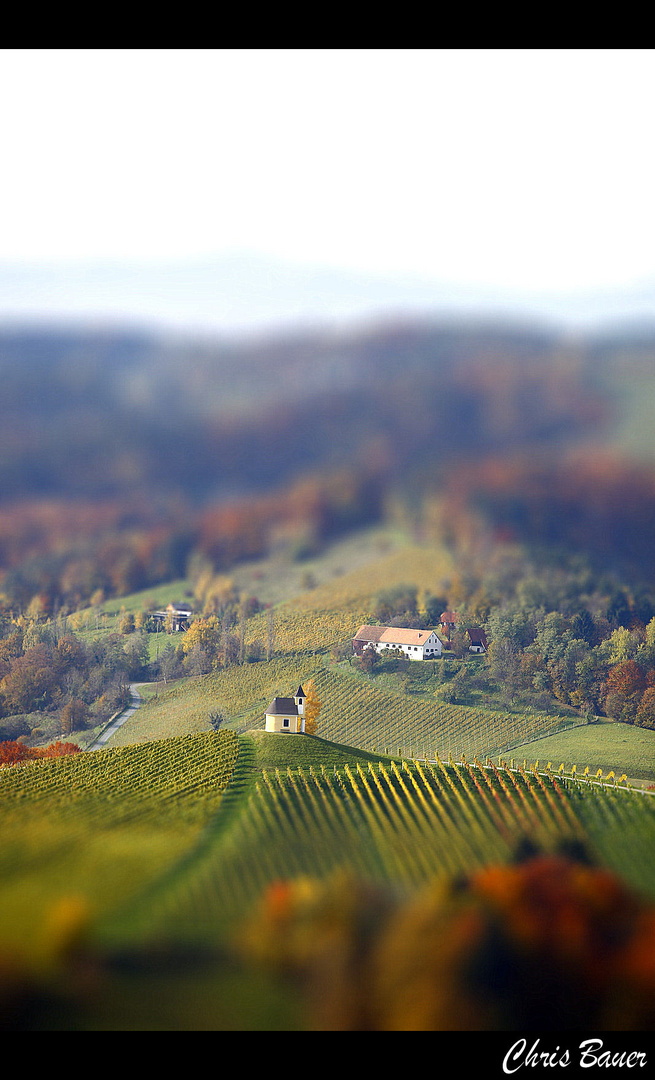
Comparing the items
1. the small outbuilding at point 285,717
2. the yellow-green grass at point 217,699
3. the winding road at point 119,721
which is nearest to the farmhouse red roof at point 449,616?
the yellow-green grass at point 217,699

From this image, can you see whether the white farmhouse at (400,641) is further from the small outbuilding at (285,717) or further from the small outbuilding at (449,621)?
the small outbuilding at (285,717)

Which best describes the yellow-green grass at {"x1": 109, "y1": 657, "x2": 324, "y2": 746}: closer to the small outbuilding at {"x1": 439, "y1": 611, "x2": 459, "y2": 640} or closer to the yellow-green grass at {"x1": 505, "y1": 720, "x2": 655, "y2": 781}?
the small outbuilding at {"x1": 439, "y1": 611, "x2": 459, "y2": 640}

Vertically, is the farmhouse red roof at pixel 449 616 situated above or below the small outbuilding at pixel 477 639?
above

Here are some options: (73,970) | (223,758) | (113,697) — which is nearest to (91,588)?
(113,697)

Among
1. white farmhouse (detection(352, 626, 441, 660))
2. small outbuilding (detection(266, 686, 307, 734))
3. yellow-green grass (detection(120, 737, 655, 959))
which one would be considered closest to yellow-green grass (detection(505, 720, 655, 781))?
yellow-green grass (detection(120, 737, 655, 959))

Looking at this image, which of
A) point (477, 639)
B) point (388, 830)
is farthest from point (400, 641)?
point (388, 830)

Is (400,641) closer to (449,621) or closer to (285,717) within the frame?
(449,621)
